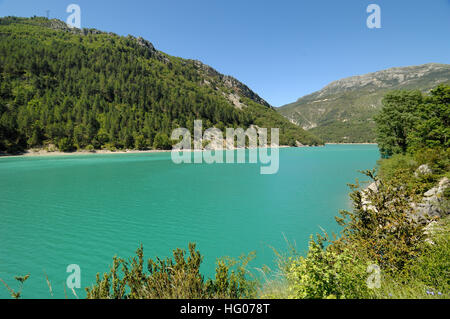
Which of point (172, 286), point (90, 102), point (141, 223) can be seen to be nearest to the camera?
point (172, 286)

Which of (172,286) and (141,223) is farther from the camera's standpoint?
(141,223)

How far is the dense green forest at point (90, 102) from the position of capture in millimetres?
95250

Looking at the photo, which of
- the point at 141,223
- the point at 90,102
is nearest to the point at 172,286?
the point at 141,223

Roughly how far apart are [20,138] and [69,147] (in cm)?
1650

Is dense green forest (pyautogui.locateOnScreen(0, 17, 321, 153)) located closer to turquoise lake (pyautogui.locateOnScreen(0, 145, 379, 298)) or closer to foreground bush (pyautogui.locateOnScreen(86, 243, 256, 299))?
turquoise lake (pyautogui.locateOnScreen(0, 145, 379, 298))

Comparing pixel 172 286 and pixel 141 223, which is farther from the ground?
pixel 172 286

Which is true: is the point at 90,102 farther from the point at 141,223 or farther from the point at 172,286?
the point at 172,286

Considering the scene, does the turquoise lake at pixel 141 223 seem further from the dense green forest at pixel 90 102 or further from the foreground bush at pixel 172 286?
the dense green forest at pixel 90 102

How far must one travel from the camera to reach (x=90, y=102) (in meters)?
125

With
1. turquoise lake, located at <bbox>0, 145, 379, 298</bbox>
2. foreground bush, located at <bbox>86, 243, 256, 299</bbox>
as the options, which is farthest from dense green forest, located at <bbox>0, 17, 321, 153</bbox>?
foreground bush, located at <bbox>86, 243, 256, 299</bbox>

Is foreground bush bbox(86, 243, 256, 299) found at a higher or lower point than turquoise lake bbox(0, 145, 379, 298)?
higher

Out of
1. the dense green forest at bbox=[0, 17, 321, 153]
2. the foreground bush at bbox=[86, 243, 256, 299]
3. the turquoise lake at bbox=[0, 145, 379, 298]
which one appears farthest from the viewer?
the dense green forest at bbox=[0, 17, 321, 153]

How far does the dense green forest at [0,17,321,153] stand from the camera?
313 feet

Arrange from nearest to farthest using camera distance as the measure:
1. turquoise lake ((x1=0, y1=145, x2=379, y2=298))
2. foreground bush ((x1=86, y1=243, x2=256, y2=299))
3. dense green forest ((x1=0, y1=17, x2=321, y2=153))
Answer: foreground bush ((x1=86, y1=243, x2=256, y2=299))
turquoise lake ((x1=0, y1=145, x2=379, y2=298))
dense green forest ((x1=0, y1=17, x2=321, y2=153))
